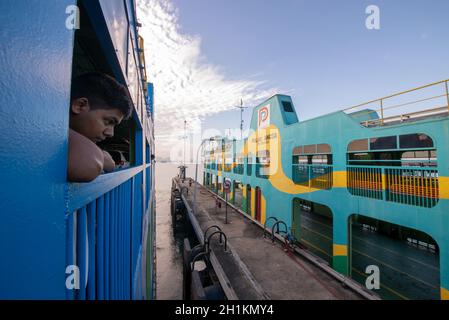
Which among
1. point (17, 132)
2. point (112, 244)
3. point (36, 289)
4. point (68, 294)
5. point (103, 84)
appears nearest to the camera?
point (17, 132)

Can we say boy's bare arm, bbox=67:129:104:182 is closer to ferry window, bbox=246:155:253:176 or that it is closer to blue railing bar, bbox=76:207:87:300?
blue railing bar, bbox=76:207:87:300

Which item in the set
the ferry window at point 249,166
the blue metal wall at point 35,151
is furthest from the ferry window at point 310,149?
the blue metal wall at point 35,151

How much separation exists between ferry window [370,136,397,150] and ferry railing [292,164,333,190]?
171 cm

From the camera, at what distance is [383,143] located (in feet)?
22.8

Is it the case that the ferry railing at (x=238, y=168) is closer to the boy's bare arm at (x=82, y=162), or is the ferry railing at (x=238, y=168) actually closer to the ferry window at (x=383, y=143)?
the ferry window at (x=383, y=143)

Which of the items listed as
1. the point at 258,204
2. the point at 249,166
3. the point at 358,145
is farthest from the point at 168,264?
the point at 358,145

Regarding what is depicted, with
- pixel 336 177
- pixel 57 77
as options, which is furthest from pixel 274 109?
pixel 57 77

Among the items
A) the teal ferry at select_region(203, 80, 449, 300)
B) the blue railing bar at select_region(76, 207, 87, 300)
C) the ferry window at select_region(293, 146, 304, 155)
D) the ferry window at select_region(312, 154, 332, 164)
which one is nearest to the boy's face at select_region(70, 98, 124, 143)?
the blue railing bar at select_region(76, 207, 87, 300)

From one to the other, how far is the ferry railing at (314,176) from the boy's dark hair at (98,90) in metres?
8.45

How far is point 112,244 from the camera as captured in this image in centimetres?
210

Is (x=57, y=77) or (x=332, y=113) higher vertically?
(x=332, y=113)
